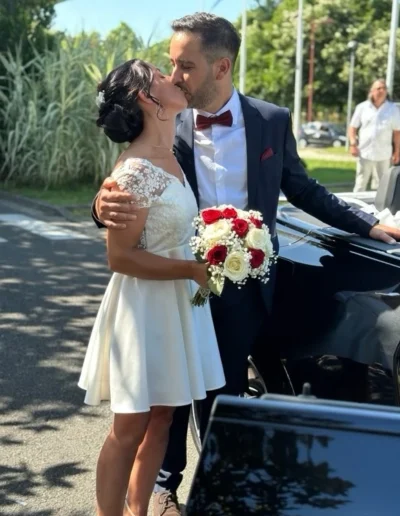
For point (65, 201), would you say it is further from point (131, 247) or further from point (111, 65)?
point (131, 247)

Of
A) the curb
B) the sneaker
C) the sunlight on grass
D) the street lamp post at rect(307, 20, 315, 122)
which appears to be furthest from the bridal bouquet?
the street lamp post at rect(307, 20, 315, 122)

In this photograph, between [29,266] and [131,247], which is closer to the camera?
[131,247]

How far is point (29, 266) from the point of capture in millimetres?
8289

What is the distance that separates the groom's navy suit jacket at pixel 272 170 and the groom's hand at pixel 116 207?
509mm

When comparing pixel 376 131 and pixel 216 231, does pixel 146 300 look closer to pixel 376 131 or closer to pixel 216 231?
pixel 216 231

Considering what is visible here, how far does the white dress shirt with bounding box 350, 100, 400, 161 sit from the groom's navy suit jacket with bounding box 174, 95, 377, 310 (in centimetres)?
864

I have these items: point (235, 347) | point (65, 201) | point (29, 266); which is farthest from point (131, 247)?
point (65, 201)

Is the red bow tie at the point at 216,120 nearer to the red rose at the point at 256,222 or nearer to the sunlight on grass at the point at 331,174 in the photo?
the red rose at the point at 256,222

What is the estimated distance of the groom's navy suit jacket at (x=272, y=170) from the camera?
119 inches

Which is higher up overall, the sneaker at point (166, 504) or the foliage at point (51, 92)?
the foliage at point (51, 92)

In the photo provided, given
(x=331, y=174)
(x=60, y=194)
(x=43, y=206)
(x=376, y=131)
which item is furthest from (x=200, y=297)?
(x=331, y=174)

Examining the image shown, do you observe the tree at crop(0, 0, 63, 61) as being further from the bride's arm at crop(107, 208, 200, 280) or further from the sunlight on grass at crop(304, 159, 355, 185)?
the bride's arm at crop(107, 208, 200, 280)

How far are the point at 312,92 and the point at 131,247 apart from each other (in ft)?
162

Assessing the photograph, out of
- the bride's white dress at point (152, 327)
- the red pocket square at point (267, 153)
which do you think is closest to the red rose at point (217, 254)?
the bride's white dress at point (152, 327)
